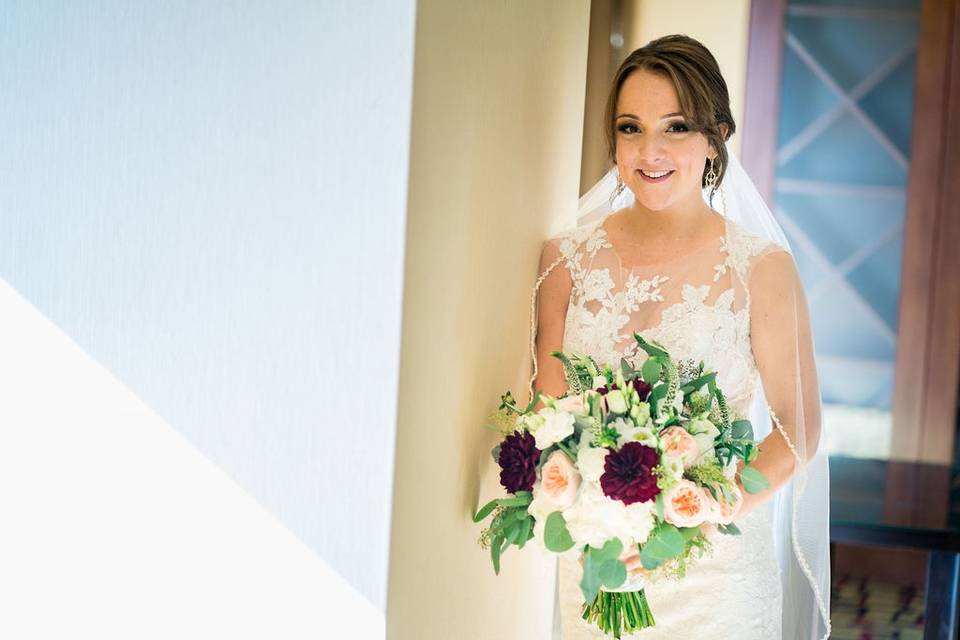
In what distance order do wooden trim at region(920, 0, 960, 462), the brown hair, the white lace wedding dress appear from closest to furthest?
the brown hair < the white lace wedding dress < wooden trim at region(920, 0, 960, 462)

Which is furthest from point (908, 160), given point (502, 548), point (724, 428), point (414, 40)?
point (414, 40)

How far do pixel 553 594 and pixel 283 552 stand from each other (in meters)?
1.46

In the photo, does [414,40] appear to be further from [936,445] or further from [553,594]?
[936,445]

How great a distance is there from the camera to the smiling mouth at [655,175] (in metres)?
2.19

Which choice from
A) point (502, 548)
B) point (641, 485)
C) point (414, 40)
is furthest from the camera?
point (502, 548)

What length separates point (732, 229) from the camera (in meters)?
2.36

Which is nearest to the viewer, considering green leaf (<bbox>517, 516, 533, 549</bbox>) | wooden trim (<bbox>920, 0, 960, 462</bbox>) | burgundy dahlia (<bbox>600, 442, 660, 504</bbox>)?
burgundy dahlia (<bbox>600, 442, 660, 504</bbox>)

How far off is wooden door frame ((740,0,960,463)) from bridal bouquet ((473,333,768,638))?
310 centimetres

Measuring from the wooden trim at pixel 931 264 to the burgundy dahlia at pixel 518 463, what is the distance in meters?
3.39

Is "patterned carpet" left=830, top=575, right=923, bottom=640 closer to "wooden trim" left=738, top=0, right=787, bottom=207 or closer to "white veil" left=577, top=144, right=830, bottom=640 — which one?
"wooden trim" left=738, top=0, right=787, bottom=207

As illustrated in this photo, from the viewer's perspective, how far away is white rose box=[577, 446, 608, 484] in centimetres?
177

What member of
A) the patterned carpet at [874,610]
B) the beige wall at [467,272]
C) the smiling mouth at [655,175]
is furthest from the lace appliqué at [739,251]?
the patterned carpet at [874,610]

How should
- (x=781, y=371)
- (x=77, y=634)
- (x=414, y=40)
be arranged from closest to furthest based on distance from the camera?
(x=414, y=40)
(x=77, y=634)
(x=781, y=371)

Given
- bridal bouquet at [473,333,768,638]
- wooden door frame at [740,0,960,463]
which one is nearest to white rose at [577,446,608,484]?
bridal bouquet at [473,333,768,638]
